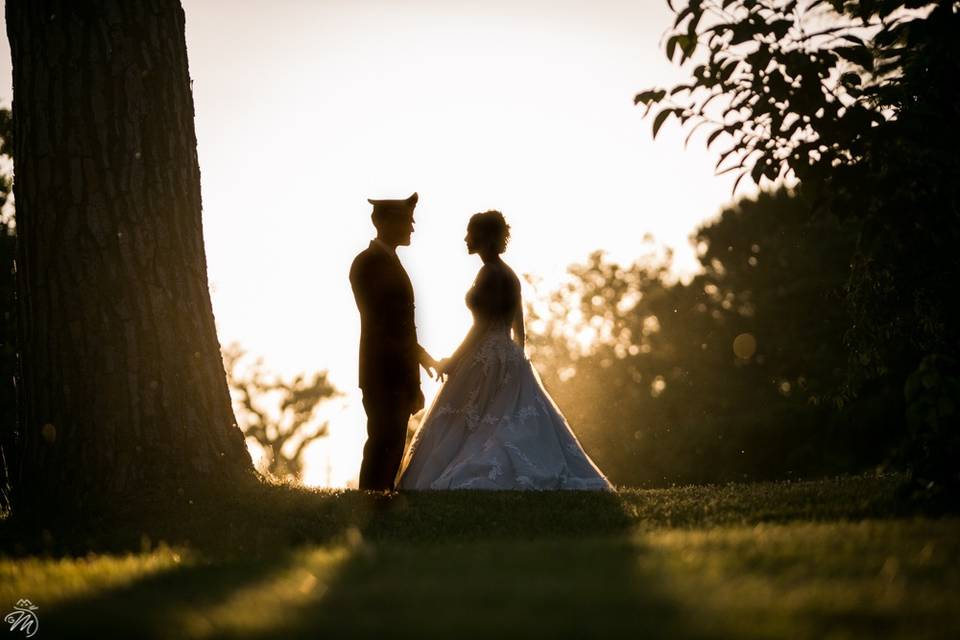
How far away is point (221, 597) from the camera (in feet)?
15.9

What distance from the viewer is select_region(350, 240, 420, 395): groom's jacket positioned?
36.2ft

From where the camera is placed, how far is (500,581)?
488cm

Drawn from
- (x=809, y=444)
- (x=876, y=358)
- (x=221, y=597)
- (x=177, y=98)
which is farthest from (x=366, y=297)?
(x=809, y=444)

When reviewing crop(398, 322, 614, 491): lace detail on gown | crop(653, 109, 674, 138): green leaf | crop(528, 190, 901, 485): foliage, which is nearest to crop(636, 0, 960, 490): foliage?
crop(653, 109, 674, 138): green leaf

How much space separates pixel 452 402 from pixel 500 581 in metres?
6.78

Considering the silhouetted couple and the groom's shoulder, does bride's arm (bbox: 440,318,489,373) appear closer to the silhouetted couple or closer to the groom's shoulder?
the silhouetted couple

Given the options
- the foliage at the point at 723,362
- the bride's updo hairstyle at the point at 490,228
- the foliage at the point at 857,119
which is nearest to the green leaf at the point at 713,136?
the foliage at the point at 857,119

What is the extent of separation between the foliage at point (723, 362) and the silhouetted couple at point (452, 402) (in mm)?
24235

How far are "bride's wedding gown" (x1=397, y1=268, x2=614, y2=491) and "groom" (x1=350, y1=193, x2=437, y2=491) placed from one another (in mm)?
406

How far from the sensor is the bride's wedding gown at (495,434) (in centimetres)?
1073

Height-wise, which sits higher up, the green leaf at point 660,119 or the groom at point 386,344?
the green leaf at point 660,119

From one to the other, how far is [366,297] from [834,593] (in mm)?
7316

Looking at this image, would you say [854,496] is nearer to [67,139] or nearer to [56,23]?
[67,139]

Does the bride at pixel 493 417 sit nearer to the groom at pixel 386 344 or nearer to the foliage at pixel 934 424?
the groom at pixel 386 344
